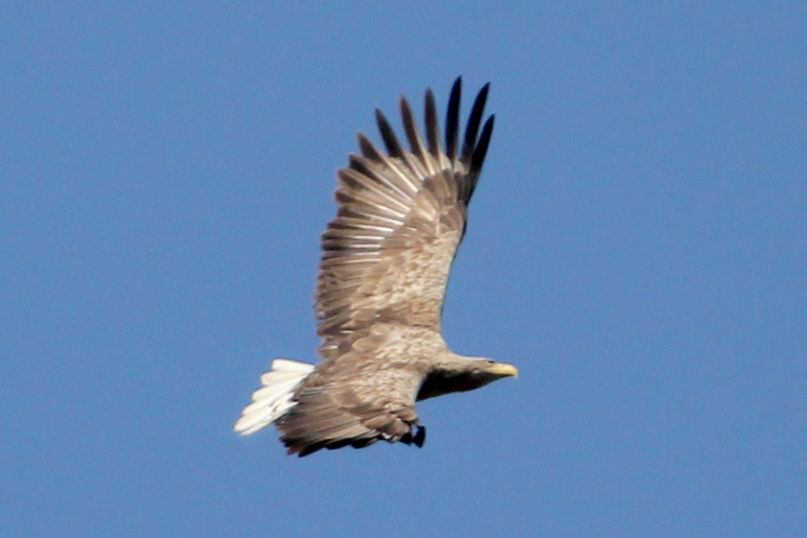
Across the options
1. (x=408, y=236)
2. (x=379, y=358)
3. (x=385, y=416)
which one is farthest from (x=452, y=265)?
(x=385, y=416)

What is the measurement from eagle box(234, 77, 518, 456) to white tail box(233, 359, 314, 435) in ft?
0.04

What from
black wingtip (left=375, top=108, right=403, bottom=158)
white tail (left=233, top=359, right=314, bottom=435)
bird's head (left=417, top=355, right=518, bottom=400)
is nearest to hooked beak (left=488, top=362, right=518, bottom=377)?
bird's head (left=417, top=355, right=518, bottom=400)

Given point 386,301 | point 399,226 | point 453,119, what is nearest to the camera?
point 386,301

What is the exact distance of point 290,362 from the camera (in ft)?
47.4

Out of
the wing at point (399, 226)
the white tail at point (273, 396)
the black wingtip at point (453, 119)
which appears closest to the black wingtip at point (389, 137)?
the wing at point (399, 226)

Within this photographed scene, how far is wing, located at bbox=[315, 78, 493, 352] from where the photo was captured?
47.9 feet

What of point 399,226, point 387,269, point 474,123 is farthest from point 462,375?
point 474,123

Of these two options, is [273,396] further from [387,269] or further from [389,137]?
[389,137]

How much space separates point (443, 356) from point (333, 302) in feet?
4.21

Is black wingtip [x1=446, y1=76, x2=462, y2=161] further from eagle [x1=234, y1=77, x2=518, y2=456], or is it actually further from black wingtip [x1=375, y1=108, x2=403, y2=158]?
black wingtip [x1=375, y1=108, x2=403, y2=158]

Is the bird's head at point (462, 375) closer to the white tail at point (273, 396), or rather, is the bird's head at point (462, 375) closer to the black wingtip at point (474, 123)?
the white tail at point (273, 396)

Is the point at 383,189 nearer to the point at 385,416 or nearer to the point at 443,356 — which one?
the point at 443,356

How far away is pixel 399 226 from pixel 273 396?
2.22 meters

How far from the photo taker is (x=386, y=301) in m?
14.7
